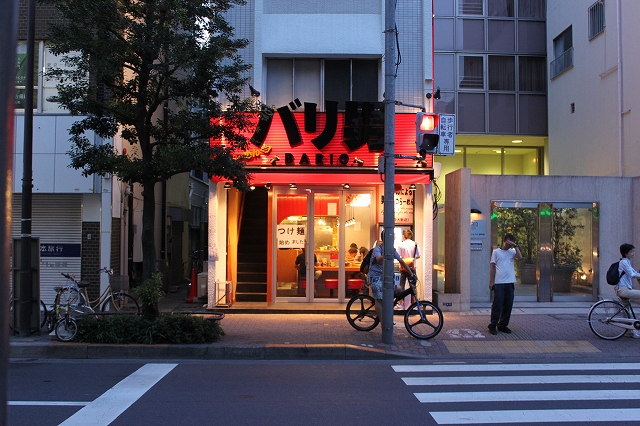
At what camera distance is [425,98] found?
1308 centimetres

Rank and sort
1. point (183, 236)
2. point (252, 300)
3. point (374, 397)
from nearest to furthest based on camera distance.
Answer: point (374, 397), point (252, 300), point (183, 236)

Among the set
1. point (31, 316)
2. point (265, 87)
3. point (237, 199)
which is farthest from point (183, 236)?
point (31, 316)

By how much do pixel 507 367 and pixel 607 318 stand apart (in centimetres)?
292

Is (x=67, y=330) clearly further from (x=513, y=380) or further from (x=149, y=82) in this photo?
(x=513, y=380)

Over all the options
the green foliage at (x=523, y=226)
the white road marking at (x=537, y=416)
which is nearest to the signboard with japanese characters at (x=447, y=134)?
the green foliage at (x=523, y=226)

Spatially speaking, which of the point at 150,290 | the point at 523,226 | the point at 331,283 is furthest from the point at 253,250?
the point at 523,226

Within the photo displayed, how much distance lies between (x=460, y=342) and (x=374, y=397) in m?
3.80

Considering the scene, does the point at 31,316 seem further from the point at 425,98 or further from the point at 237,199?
the point at 425,98

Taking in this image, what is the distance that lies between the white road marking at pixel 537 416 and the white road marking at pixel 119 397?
3681mm

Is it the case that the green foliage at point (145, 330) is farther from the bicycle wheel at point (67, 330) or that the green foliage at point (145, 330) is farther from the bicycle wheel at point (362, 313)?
the bicycle wheel at point (362, 313)

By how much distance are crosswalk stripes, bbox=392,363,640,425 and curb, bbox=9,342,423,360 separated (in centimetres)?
88

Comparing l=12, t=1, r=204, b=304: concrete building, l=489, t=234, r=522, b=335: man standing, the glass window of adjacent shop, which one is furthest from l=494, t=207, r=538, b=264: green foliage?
l=12, t=1, r=204, b=304: concrete building

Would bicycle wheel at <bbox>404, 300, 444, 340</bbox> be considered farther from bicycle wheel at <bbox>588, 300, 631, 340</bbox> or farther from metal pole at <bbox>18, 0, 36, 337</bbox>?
metal pole at <bbox>18, 0, 36, 337</bbox>

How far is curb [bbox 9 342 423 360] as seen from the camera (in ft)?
30.6
